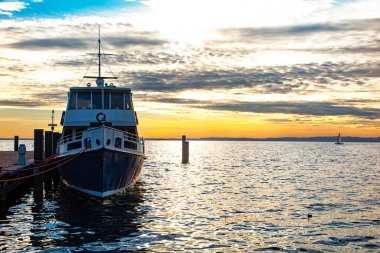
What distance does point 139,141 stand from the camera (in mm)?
25547

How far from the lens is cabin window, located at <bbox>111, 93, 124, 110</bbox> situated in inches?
1001

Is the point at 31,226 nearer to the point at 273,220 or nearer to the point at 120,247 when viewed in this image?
the point at 120,247

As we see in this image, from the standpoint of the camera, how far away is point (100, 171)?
64.8 feet

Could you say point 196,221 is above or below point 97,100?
below

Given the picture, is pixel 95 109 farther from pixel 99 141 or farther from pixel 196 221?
pixel 196 221

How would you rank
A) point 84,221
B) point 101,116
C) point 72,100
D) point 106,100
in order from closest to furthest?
1. point 84,221
2. point 101,116
3. point 72,100
4. point 106,100

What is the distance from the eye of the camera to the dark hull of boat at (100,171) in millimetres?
19703

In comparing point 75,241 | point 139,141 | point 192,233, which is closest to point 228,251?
point 192,233

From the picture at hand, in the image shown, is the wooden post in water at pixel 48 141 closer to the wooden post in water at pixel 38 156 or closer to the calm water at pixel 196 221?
the wooden post in water at pixel 38 156

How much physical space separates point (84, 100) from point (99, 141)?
240 inches

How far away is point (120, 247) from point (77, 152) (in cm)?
818

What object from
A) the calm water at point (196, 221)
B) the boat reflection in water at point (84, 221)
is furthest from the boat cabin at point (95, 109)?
the calm water at point (196, 221)

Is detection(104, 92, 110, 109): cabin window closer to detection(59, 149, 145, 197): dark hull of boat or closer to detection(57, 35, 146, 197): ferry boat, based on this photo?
detection(57, 35, 146, 197): ferry boat

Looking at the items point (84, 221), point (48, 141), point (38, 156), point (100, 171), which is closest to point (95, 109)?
point (48, 141)
